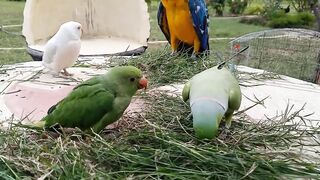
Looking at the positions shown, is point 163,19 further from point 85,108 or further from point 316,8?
point 316,8

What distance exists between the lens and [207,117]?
40.6 inches

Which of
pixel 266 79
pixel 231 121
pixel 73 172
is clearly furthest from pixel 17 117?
pixel 266 79

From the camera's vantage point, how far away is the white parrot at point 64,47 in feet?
5.39

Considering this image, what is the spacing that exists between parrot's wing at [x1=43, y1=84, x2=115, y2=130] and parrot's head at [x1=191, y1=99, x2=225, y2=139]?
21 centimetres

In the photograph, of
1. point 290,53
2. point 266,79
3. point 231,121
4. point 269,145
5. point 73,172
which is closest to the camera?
point 73,172

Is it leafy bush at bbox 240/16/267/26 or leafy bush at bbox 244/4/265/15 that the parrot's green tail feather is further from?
leafy bush at bbox 244/4/265/15

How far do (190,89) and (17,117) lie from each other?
1.66 feet

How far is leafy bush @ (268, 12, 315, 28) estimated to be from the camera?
703cm

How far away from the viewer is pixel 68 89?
63.0 inches

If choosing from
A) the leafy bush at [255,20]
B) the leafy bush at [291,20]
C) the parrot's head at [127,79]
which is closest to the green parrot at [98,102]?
the parrot's head at [127,79]

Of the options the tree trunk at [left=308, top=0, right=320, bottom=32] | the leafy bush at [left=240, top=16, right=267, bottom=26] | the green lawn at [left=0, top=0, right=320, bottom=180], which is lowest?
the leafy bush at [left=240, top=16, right=267, bottom=26]

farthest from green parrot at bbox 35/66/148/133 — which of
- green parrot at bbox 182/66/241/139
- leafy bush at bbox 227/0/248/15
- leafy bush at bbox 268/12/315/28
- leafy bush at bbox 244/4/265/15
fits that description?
leafy bush at bbox 227/0/248/15

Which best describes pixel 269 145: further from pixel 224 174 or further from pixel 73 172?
pixel 73 172

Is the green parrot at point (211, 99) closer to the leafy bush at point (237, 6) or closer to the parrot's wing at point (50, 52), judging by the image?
the parrot's wing at point (50, 52)
